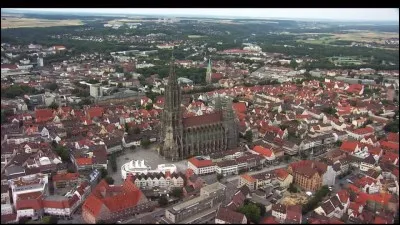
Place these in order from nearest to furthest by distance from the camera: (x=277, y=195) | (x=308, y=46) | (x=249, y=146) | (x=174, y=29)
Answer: (x=277, y=195) < (x=249, y=146) < (x=308, y=46) < (x=174, y=29)

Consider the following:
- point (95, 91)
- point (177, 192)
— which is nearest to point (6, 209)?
point (177, 192)

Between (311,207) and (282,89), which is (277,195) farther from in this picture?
(282,89)

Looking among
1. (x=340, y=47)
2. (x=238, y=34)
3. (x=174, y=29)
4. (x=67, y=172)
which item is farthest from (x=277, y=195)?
(x=238, y=34)

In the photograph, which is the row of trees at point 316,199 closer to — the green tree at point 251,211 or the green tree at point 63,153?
the green tree at point 251,211

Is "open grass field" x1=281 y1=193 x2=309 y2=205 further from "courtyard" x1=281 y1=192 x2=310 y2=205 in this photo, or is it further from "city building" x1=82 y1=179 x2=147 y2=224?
"city building" x1=82 y1=179 x2=147 y2=224

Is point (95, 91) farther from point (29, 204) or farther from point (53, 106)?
point (29, 204)

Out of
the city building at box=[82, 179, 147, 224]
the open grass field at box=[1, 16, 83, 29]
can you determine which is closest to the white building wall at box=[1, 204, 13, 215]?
the city building at box=[82, 179, 147, 224]
